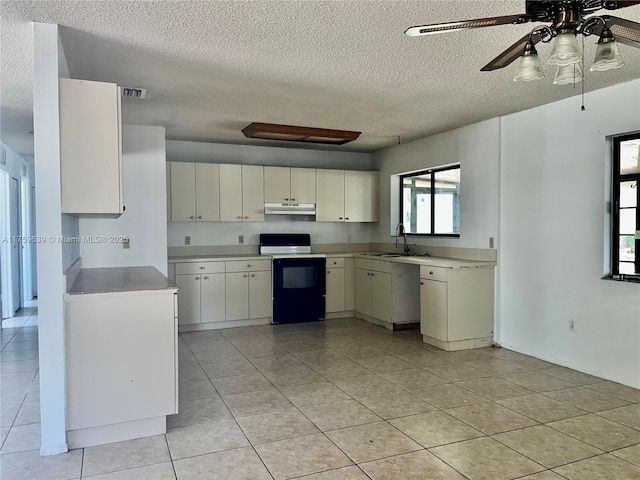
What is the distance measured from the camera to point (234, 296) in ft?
19.7

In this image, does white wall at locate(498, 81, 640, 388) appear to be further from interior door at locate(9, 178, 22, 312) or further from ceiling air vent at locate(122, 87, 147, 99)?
interior door at locate(9, 178, 22, 312)

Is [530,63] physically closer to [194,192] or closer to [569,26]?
[569,26]

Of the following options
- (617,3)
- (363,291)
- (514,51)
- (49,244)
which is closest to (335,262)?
(363,291)

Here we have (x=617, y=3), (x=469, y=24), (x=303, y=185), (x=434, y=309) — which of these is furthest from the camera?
(x=303, y=185)

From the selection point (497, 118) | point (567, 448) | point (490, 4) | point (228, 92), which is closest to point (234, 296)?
point (228, 92)

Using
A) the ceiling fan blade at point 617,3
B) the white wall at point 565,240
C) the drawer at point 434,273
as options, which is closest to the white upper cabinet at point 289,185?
the drawer at point 434,273

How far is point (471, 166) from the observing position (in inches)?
211

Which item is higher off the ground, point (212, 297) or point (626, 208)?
point (626, 208)

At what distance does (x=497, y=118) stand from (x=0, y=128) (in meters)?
5.41

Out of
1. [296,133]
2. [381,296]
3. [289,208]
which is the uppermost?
[296,133]

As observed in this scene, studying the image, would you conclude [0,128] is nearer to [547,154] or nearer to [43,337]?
[43,337]

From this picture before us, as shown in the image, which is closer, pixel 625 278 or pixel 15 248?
pixel 625 278

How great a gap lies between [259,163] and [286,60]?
3.51 metres

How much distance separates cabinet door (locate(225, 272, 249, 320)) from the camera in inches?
235
